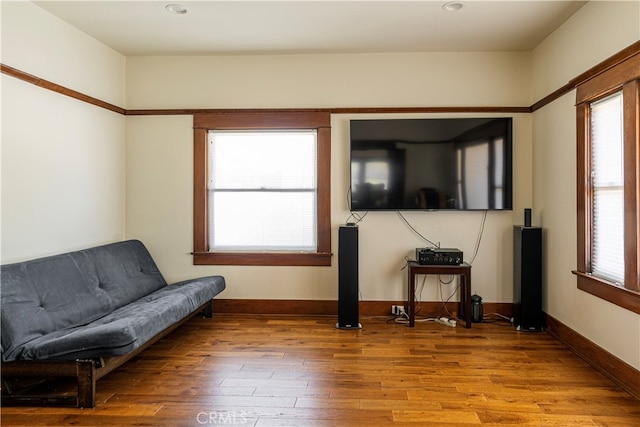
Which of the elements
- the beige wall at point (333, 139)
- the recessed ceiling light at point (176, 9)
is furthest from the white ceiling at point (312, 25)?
the beige wall at point (333, 139)

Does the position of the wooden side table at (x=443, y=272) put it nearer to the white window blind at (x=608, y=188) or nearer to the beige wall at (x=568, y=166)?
the beige wall at (x=568, y=166)

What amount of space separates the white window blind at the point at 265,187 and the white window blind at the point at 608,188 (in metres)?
2.50

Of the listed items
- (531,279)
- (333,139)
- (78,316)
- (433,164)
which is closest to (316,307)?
(333,139)

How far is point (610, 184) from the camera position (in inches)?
117

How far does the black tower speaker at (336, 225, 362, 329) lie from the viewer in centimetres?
402

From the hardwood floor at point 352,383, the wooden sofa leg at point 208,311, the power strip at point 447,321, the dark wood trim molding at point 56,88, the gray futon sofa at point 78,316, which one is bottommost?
the hardwood floor at point 352,383

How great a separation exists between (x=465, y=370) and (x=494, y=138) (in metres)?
2.34

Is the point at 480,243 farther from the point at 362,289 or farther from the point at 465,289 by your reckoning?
the point at 362,289

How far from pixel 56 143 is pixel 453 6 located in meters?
3.43

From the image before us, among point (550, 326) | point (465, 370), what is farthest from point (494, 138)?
point (465, 370)

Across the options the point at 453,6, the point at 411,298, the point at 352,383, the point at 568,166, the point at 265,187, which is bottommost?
the point at 352,383

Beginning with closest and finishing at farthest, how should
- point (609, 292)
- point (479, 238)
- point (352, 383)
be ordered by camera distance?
point (352, 383)
point (609, 292)
point (479, 238)

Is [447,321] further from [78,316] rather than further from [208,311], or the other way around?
[78,316]

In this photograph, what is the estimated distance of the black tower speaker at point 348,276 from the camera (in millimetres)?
4016
